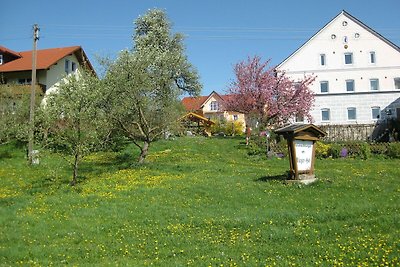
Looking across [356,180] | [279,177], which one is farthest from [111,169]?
[356,180]

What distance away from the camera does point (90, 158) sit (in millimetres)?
28328

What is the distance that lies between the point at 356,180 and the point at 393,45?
3701 centimetres

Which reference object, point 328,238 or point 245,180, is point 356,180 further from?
point 328,238

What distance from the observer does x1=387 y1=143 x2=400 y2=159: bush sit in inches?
1028

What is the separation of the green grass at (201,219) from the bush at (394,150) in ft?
21.8

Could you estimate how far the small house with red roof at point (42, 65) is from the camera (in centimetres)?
4562

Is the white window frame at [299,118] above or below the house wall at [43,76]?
below

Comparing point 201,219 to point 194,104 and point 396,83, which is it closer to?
point 194,104

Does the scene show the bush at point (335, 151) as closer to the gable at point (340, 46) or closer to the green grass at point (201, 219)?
the green grass at point (201, 219)

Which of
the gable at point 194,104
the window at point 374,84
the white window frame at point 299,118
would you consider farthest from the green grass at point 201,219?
the window at point 374,84

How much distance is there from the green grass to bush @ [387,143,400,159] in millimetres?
6639

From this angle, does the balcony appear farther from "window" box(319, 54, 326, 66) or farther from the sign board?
"window" box(319, 54, 326, 66)

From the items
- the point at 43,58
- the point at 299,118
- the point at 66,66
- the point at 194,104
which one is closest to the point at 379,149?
the point at 299,118

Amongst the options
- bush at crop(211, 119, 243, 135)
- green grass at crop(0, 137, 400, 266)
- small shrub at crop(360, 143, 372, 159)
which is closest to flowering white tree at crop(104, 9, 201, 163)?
green grass at crop(0, 137, 400, 266)
